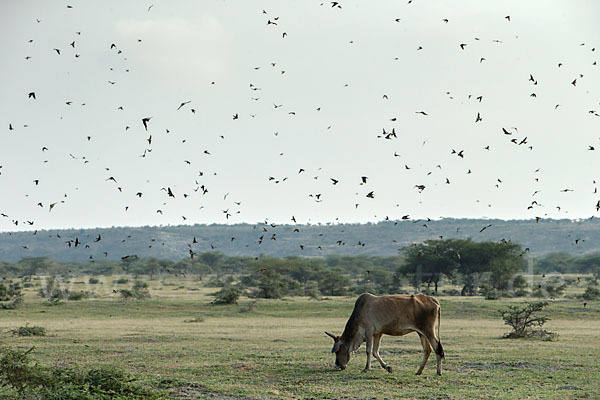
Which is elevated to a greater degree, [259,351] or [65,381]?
[65,381]

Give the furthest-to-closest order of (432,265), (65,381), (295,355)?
(432,265), (295,355), (65,381)

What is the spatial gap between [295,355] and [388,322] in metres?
4.54

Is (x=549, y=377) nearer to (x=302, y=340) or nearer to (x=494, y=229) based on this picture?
(x=302, y=340)

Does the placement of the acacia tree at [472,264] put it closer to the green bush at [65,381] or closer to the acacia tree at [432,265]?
the acacia tree at [432,265]

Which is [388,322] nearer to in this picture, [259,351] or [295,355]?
[295,355]

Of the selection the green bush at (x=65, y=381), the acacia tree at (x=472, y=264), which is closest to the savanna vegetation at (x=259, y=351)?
the green bush at (x=65, y=381)

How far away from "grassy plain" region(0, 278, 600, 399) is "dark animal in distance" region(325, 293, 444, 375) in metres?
0.59

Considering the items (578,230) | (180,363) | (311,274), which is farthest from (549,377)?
(578,230)

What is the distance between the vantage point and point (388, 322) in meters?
16.8

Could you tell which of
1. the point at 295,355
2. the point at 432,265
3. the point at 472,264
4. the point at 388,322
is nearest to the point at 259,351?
the point at 295,355

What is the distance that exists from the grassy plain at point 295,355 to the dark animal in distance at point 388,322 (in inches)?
23.2

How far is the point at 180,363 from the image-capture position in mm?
18625

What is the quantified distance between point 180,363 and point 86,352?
12.9 feet

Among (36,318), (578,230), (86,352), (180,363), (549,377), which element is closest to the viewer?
(549,377)
